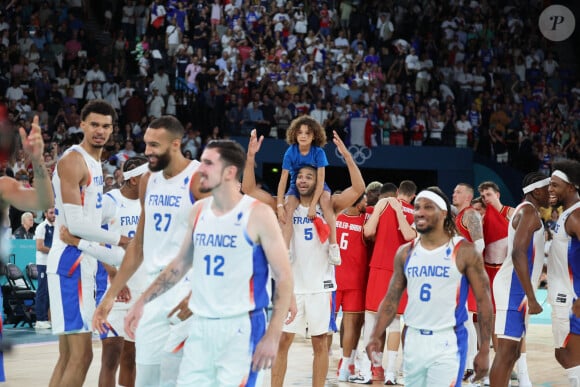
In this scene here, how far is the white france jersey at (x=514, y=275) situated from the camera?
29.0 feet

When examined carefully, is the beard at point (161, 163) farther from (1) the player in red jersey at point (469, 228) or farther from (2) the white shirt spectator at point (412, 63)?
(2) the white shirt spectator at point (412, 63)

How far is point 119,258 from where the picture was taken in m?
7.72

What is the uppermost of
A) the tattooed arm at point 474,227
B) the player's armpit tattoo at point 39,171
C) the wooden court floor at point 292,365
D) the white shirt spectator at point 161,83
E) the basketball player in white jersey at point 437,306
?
the white shirt spectator at point 161,83

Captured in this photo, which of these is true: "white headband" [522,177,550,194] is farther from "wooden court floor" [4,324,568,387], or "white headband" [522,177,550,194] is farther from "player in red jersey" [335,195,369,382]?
"wooden court floor" [4,324,568,387]

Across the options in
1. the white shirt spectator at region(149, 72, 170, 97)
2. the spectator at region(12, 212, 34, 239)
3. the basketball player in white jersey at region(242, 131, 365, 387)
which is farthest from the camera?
the white shirt spectator at region(149, 72, 170, 97)

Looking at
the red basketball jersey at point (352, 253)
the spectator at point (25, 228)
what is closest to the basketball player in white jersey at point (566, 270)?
the red basketball jersey at point (352, 253)

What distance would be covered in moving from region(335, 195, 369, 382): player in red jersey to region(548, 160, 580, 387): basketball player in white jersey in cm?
337

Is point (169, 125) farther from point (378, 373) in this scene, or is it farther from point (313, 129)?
point (378, 373)

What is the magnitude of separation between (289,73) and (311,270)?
14.7 metres

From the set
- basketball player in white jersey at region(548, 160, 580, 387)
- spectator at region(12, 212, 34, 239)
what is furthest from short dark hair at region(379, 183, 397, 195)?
spectator at region(12, 212, 34, 239)

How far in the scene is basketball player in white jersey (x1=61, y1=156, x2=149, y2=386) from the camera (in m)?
7.67

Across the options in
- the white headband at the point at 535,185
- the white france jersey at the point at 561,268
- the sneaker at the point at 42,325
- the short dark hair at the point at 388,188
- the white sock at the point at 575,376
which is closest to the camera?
the white sock at the point at 575,376

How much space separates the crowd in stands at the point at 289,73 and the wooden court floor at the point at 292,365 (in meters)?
6.84

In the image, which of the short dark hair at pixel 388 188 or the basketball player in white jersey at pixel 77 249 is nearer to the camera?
the basketball player in white jersey at pixel 77 249
